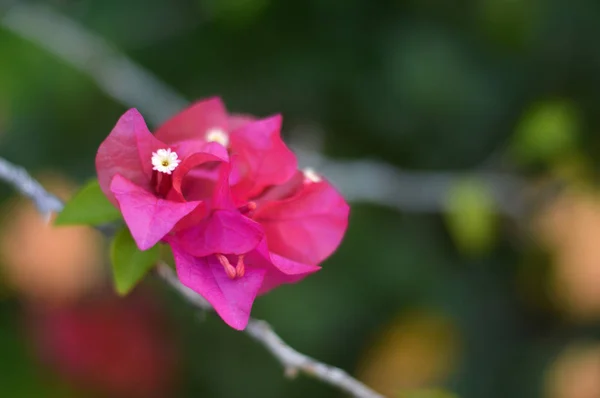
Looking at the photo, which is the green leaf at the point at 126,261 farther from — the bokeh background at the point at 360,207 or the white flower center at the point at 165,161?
the bokeh background at the point at 360,207

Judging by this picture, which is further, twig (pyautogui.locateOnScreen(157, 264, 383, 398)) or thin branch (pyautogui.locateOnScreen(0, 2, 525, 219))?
thin branch (pyautogui.locateOnScreen(0, 2, 525, 219))

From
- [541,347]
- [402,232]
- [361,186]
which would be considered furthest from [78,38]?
[541,347]

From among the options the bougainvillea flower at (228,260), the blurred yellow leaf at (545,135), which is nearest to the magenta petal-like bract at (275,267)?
the bougainvillea flower at (228,260)

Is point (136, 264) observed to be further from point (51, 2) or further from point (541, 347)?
point (541, 347)

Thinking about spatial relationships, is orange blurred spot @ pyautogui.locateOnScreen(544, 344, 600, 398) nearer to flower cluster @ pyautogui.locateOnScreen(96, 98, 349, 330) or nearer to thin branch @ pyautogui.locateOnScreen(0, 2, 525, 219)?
thin branch @ pyautogui.locateOnScreen(0, 2, 525, 219)

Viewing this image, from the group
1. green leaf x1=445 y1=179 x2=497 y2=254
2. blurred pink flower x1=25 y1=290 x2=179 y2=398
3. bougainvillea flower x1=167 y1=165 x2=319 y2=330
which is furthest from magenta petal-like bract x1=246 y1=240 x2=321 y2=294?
blurred pink flower x1=25 y1=290 x2=179 y2=398

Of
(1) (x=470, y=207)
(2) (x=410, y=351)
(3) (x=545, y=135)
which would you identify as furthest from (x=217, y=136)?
(2) (x=410, y=351)
